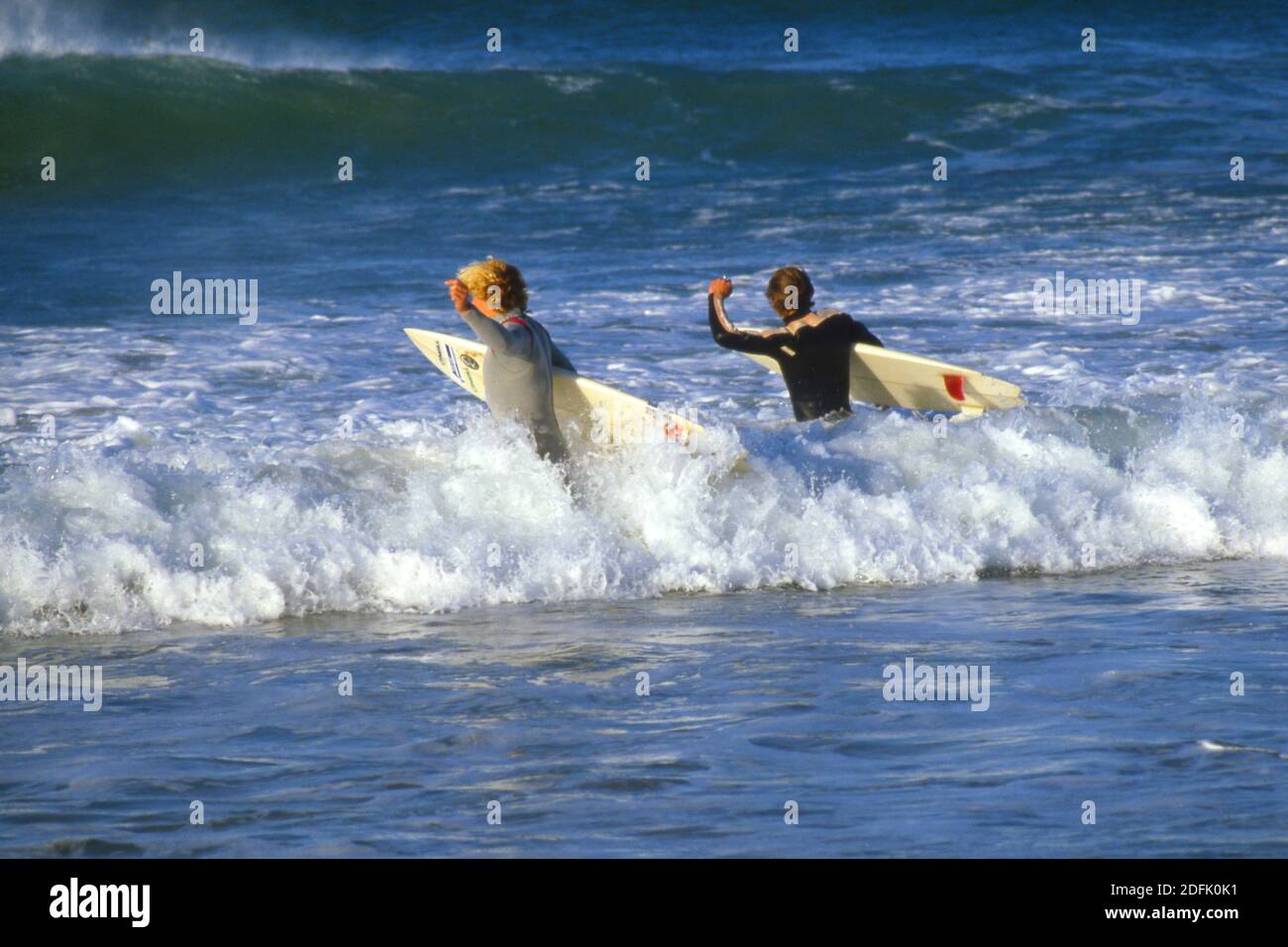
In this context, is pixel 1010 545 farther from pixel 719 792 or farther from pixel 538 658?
pixel 719 792

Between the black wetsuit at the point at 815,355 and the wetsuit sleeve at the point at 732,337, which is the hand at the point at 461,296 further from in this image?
the black wetsuit at the point at 815,355

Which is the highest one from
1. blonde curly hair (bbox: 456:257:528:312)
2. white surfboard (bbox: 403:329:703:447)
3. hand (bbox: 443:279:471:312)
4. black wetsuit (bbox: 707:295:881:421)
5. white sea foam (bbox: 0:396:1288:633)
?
blonde curly hair (bbox: 456:257:528:312)

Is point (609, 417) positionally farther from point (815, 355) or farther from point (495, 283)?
point (815, 355)

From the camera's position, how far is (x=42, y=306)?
13.6 m

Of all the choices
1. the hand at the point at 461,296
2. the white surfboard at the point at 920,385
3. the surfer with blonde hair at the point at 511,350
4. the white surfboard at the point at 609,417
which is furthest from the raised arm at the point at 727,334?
the hand at the point at 461,296

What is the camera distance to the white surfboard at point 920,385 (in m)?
9.71

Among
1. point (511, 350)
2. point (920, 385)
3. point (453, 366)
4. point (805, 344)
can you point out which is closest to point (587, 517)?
point (511, 350)

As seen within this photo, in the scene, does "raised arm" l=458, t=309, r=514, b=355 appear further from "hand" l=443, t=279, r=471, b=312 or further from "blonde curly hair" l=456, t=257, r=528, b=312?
"blonde curly hair" l=456, t=257, r=528, b=312

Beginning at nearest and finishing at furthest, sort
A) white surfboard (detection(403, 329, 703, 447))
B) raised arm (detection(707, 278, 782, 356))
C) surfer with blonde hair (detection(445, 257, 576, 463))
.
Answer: surfer with blonde hair (detection(445, 257, 576, 463)), white surfboard (detection(403, 329, 703, 447)), raised arm (detection(707, 278, 782, 356))

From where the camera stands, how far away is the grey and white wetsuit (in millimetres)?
8000

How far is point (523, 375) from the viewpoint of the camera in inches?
323

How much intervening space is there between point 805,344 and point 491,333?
2.35 meters

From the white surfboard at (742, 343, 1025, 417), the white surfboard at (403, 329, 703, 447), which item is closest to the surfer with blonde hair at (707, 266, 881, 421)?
the white surfboard at (742, 343, 1025, 417)

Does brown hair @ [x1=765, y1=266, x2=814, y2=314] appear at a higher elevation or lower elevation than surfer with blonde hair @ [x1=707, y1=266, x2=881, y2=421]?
higher
